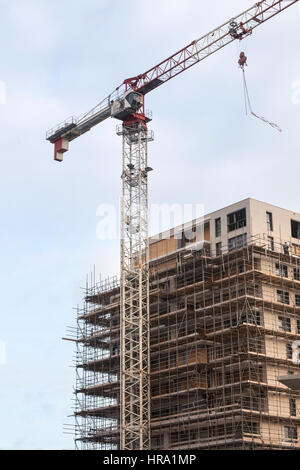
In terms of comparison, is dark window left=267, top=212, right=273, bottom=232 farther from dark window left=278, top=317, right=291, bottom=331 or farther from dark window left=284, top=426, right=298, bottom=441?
dark window left=284, top=426, right=298, bottom=441

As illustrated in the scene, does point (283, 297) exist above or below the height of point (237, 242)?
below

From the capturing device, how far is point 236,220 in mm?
66875

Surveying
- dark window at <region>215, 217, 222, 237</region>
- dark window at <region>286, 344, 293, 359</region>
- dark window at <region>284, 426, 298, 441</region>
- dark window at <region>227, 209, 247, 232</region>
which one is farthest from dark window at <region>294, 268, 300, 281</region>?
dark window at <region>284, 426, 298, 441</region>

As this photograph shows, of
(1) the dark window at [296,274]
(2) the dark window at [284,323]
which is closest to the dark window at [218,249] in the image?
(1) the dark window at [296,274]

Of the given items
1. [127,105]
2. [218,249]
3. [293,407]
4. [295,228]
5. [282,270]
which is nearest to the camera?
[293,407]

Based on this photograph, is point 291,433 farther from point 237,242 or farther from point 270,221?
point 270,221

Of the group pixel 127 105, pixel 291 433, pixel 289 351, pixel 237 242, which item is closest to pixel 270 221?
pixel 237 242

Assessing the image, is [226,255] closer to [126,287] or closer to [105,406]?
[126,287]

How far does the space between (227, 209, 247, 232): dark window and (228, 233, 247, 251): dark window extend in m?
0.90

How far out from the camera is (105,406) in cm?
7088

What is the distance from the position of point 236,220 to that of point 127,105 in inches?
599

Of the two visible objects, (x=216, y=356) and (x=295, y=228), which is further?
(x=295, y=228)

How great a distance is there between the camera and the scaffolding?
6038 centimetres
